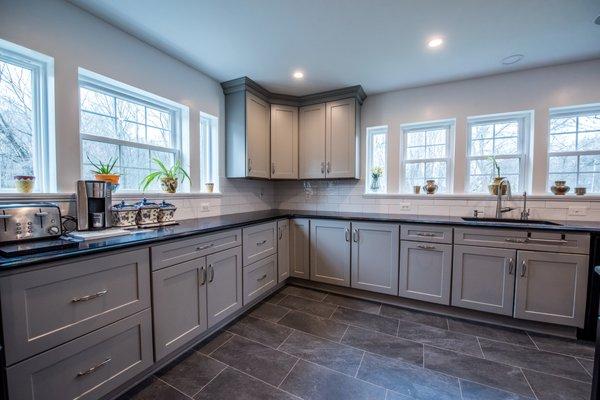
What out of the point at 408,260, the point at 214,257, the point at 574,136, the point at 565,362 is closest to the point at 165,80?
the point at 214,257

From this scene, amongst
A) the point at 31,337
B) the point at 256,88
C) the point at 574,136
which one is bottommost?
the point at 31,337

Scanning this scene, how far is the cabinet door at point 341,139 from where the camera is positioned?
10.1 feet

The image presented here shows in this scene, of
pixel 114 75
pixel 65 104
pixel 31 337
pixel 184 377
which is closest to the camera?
pixel 31 337

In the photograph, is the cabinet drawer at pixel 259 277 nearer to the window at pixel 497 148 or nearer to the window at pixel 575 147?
the window at pixel 497 148

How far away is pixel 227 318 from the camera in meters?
2.16

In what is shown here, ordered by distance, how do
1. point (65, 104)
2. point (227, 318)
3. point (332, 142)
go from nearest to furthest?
point (65, 104), point (227, 318), point (332, 142)

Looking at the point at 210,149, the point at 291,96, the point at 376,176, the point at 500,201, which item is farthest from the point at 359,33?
the point at 500,201

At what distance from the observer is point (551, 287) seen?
201cm

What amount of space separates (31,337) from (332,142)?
9.75 ft

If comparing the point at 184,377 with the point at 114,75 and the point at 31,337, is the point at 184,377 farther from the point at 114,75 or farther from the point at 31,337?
the point at 114,75

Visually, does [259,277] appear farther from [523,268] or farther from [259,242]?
[523,268]

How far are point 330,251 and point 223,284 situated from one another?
126 cm

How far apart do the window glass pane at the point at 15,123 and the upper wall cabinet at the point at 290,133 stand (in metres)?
1.66

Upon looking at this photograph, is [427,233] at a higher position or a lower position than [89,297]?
higher
